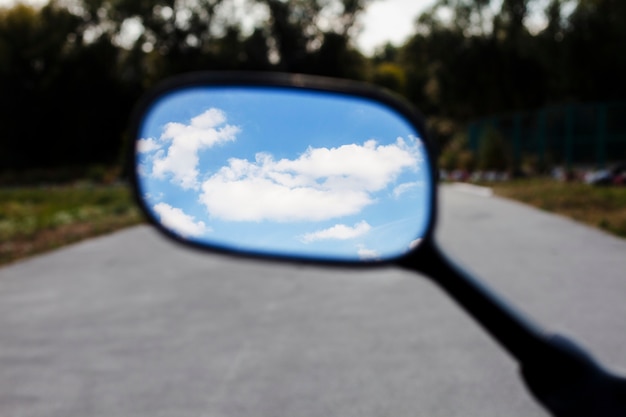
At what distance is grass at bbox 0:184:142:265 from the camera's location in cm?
1178

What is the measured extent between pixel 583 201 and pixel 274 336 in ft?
35.2

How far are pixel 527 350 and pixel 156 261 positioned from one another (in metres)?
7.90

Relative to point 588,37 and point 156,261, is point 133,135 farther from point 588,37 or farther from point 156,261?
point 588,37

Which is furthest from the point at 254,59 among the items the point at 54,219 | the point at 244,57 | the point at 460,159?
the point at 54,219

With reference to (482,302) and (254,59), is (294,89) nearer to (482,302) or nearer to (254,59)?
(482,302)

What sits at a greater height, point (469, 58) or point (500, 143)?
point (469, 58)

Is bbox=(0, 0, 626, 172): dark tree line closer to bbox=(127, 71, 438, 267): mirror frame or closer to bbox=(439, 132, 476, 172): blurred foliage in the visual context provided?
bbox=(439, 132, 476, 172): blurred foliage

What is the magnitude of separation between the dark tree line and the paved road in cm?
3315

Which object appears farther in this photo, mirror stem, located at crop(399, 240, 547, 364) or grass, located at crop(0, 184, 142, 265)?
grass, located at crop(0, 184, 142, 265)

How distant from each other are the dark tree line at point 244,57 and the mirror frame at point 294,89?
39.2 metres

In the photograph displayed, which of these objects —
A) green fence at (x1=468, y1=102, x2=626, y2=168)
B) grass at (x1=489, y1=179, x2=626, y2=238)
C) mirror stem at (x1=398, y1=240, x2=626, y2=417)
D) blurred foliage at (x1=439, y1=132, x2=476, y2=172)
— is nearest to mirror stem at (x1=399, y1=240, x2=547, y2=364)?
mirror stem at (x1=398, y1=240, x2=626, y2=417)

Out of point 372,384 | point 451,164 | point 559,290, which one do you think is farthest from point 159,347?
point 451,164

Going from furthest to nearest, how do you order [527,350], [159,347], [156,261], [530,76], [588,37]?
[530,76] → [588,37] → [156,261] → [159,347] → [527,350]

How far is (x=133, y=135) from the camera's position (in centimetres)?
179
